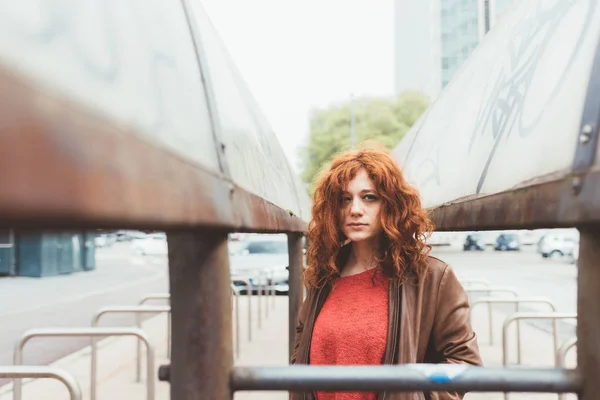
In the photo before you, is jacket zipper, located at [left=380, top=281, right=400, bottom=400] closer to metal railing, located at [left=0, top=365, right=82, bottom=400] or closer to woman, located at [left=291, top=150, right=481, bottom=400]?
woman, located at [left=291, top=150, right=481, bottom=400]

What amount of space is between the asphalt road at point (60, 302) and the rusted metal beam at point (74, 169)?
7204mm

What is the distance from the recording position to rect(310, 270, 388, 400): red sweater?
2.05 metres

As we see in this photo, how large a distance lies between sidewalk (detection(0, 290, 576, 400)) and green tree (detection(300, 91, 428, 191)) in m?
27.1

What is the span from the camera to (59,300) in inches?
569

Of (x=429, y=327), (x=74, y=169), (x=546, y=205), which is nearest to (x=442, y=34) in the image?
(x=429, y=327)

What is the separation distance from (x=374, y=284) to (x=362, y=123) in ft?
120

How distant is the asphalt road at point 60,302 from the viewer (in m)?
8.89

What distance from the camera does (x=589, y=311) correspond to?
104cm

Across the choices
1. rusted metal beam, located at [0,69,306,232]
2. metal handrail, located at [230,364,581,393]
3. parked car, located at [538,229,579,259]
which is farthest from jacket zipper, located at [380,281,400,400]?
parked car, located at [538,229,579,259]

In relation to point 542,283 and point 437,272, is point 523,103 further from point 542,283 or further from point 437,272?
point 542,283

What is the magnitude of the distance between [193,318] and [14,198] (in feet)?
2.36

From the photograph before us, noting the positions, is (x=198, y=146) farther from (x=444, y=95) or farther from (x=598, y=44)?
(x=444, y=95)

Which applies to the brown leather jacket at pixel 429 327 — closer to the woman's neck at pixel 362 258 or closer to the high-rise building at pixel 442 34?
the woman's neck at pixel 362 258

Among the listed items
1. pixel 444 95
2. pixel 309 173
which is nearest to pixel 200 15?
pixel 444 95
